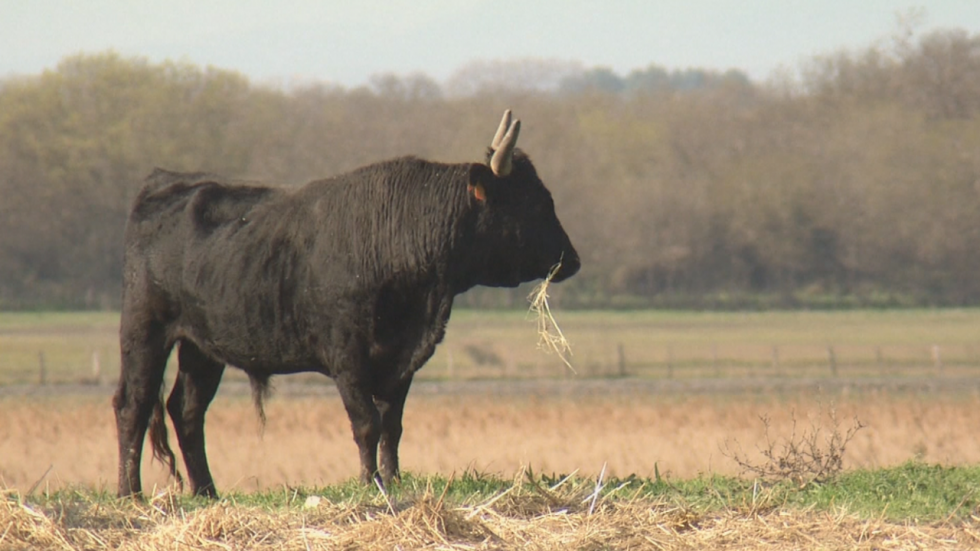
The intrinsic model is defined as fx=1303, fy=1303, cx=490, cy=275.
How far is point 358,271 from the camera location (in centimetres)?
898

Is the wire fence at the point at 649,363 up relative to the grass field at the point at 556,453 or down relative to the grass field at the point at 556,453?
down

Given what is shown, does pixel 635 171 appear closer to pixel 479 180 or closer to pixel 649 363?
pixel 649 363

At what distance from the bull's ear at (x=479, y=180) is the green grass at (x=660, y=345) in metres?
27.2

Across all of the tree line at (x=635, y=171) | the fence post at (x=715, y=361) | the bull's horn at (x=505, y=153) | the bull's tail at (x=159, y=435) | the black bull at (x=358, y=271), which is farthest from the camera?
the tree line at (x=635, y=171)

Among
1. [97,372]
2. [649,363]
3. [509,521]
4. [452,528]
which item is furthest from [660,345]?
[452,528]

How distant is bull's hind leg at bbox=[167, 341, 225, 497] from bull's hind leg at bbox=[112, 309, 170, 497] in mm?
230

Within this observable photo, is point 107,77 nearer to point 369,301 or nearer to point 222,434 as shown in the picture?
point 222,434

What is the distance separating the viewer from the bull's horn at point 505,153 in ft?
29.0

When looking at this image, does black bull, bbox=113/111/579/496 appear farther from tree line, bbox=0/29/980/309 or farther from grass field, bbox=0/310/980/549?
tree line, bbox=0/29/980/309

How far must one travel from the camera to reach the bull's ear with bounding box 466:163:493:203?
8.97 meters

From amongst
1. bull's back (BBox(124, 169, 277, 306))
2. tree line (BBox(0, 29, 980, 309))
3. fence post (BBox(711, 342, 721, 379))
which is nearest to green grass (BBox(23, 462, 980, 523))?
bull's back (BBox(124, 169, 277, 306))

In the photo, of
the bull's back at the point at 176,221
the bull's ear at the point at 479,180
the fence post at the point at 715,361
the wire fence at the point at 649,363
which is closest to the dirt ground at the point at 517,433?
the bull's back at the point at 176,221

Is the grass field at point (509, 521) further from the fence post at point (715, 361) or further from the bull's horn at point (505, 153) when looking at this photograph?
the fence post at point (715, 361)

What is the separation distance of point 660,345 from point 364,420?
37168 millimetres
